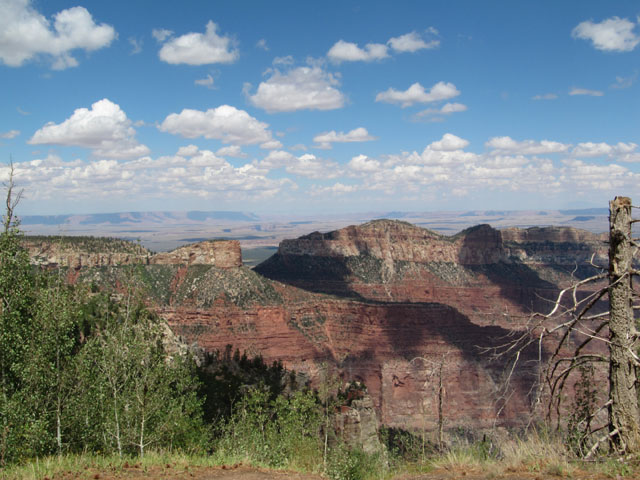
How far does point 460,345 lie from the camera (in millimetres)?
75562

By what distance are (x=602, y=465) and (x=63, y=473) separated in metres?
12.6

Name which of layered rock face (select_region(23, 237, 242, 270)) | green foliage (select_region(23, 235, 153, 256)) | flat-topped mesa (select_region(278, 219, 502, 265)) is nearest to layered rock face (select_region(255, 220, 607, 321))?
flat-topped mesa (select_region(278, 219, 502, 265))

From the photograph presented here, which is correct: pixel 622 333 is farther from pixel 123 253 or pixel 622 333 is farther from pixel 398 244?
pixel 398 244

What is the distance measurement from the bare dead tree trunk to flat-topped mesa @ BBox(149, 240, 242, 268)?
70.7 metres

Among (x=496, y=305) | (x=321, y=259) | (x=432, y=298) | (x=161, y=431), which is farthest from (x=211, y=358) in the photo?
(x=496, y=305)

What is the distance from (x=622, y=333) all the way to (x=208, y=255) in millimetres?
72105

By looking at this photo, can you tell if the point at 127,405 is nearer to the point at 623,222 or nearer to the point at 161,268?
the point at 623,222

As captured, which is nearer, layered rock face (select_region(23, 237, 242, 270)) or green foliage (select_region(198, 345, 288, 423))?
green foliage (select_region(198, 345, 288, 423))

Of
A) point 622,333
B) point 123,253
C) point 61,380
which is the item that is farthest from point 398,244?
point 622,333

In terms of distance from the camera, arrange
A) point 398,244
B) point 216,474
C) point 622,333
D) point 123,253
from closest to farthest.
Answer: point 622,333, point 216,474, point 123,253, point 398,244

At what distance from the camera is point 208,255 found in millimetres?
78750

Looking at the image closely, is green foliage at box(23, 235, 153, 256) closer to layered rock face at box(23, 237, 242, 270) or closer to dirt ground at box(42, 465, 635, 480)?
layered rock face at box(23, 237, 242, 270)

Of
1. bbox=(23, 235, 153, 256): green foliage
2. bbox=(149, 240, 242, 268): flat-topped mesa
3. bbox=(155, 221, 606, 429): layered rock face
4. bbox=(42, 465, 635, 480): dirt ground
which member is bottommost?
bbox=(155, 221, 606, 429): layered rock face

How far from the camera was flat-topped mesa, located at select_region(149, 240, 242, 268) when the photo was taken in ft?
256
